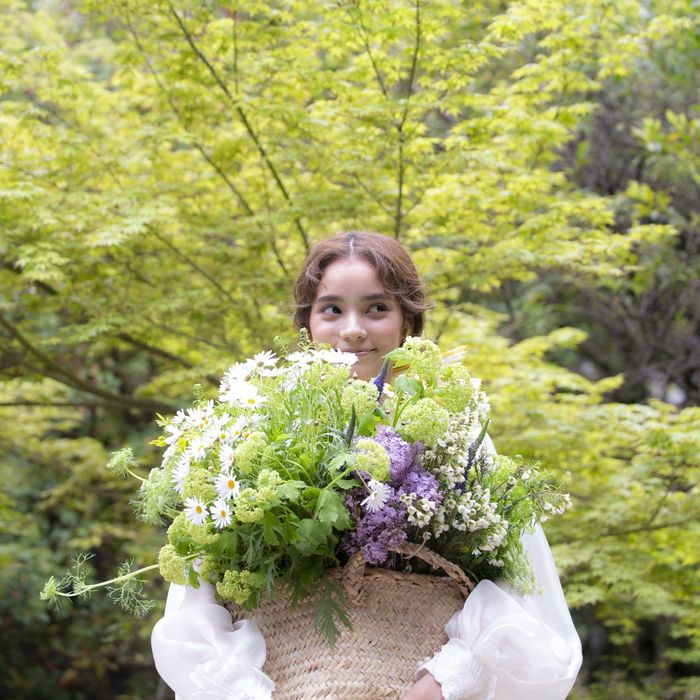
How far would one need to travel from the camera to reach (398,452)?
5.71 ft

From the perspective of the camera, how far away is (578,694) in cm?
685

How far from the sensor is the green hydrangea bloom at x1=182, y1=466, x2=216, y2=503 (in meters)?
1.72

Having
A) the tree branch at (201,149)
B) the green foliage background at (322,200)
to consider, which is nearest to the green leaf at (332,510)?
the green foliage background at (322,200)

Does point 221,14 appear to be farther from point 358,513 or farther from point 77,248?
point 358,513

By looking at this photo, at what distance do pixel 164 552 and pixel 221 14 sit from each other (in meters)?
4.33

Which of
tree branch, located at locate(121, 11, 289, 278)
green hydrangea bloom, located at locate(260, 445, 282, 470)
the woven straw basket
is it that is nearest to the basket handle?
the woven straw basket

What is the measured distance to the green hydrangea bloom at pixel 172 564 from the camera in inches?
71.8

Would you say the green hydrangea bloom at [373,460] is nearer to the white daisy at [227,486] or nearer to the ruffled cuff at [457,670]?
the white daisy at [227,486]

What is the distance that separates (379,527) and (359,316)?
745 mm

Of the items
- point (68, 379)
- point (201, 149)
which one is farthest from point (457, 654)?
point (68, 379)

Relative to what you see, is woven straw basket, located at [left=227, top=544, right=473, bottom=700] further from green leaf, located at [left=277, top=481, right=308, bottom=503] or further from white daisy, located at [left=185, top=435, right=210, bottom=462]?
white daisy, located at [left=185, top=435, right=210, bottom=462]

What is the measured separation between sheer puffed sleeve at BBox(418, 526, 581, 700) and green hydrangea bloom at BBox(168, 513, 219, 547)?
0.46 meters

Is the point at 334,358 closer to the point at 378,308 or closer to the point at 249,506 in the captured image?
the point at 249,506

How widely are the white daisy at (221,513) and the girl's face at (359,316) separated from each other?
701mm
